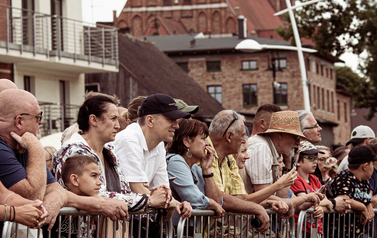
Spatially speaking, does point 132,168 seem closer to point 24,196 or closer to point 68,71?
point 24,196

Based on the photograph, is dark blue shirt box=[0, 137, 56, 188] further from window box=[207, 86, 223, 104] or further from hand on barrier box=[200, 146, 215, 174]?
window box=[207, 86, 223, 104]

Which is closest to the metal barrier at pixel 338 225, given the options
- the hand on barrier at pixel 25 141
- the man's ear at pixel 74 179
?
the man's ear at pixel 74 179

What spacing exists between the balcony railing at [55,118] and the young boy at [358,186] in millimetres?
18338

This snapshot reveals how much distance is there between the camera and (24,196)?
198 inches

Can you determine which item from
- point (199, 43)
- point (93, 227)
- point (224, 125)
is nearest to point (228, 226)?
point (224, 125)

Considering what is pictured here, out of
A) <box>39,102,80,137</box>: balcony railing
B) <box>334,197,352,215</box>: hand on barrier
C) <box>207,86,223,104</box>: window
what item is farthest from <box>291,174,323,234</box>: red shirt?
<box>207,86,223,104</box>: window

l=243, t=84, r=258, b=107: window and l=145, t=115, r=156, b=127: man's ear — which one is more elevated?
l=243, t=84, r=258, b=107: window

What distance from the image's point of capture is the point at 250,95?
68000mm

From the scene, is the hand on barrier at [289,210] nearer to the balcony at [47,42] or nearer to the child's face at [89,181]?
the child's face at [89,181]

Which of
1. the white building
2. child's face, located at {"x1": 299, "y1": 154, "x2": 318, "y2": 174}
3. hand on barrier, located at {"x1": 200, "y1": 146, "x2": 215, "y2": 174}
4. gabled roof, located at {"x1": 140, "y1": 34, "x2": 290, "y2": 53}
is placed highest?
gabled roof, located at {"x1": 140, "y1": 34, "x2": 290, "y2": 53}

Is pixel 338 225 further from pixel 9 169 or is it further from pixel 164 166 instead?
pixel 9 169

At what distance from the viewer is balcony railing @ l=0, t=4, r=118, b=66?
26.1 m

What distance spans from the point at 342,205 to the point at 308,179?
1.70ft

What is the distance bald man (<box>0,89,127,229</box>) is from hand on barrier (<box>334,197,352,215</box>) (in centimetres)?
397
